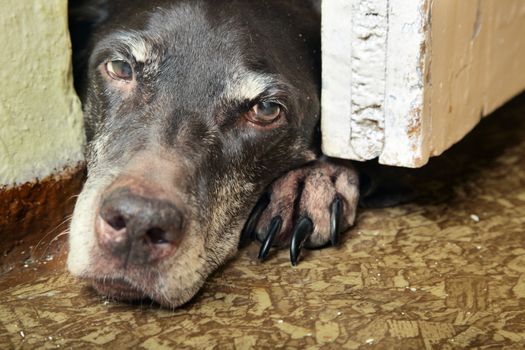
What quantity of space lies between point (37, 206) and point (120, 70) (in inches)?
25.3

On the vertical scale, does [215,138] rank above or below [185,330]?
above

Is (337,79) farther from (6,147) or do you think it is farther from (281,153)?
(6,147)

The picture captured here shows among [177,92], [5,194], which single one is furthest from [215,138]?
[5,194]

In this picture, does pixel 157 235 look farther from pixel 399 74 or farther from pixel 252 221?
pixel 399 74

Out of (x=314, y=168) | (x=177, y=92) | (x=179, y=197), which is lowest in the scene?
(x=314, y=168)

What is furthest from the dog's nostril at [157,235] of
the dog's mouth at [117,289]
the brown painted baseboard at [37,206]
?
the brown painted baseboard at [37,206]

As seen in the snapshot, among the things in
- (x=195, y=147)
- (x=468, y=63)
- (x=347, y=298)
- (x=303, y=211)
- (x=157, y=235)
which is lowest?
(x=347, y=298)

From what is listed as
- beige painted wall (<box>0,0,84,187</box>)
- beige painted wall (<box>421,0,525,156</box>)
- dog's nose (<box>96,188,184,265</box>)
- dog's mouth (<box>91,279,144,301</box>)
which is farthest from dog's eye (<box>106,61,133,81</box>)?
beige painted wall (<box>421,0,525,156</box>)

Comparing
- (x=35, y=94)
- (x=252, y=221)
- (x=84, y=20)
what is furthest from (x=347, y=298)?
(x=84, y=20)

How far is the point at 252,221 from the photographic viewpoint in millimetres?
3602

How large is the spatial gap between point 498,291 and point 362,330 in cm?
60

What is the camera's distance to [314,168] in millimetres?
3740

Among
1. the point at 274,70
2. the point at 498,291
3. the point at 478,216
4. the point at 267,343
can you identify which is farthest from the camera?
the point at 478,216

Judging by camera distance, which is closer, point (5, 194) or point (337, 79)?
point (5, 194)
